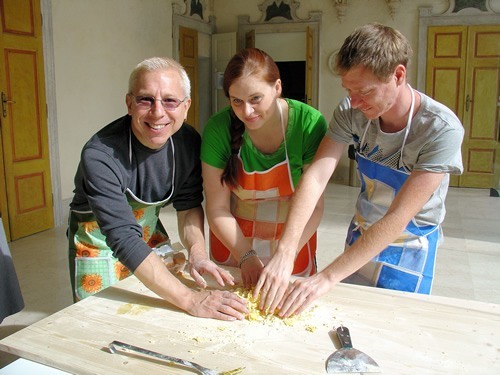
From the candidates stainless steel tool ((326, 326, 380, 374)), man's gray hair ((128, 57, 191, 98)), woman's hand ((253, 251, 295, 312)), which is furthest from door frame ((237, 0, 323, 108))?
stainless steel tool ((326, 326, 380, 374))

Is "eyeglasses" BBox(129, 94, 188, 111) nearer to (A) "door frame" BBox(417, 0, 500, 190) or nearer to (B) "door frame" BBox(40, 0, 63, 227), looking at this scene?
(B) "door frame" BBox(40, 0, 63, 227)

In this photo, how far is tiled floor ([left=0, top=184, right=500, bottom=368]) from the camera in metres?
3.59

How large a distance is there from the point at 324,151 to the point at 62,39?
4463 mm

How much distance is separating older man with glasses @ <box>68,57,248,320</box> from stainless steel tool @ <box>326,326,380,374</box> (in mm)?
338

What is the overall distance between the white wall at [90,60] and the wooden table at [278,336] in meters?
4.36

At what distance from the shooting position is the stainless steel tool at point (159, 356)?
118cm

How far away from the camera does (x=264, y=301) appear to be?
5.15 ft

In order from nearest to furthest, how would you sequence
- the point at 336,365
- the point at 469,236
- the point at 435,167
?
the point at 336,365 → the point at 435,167 → the point at 469,236

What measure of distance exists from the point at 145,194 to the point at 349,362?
1019 millimetres

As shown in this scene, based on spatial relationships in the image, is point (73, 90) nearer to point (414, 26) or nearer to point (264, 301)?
point (264, 301)

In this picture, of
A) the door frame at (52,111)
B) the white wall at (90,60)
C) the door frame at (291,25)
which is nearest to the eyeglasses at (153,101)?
the door frame at (52,111)

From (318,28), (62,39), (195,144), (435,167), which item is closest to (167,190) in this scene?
(195,144)

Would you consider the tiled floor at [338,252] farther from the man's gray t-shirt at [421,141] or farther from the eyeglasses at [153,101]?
the man's gray t-shirt at [421,141]

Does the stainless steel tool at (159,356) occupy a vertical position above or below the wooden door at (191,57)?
below
